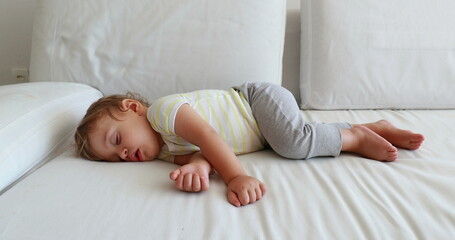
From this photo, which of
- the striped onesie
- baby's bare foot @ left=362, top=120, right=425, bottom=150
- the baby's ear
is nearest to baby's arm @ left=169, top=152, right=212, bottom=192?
the striped onesie

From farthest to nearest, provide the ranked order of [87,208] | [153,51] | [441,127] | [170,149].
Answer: [153,51] < [441,127] < [170,149] < [87,208]

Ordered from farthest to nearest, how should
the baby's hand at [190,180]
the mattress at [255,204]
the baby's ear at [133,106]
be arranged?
1. the baby's ear at [133,106]
2. the baby's hand at [190,180]
3. the mattress at [255,204]

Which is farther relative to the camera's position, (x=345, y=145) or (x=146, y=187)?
(x=345, y=145)

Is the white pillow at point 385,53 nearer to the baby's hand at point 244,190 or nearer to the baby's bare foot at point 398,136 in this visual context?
the baby's bare foot at point 398,136

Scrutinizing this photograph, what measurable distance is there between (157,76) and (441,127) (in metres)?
0.92

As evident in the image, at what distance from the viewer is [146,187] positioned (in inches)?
27.6

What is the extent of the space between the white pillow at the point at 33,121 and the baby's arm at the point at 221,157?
34 centimetres

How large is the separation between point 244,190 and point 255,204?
0.03 meters

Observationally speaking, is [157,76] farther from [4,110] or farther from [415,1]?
[415,1]

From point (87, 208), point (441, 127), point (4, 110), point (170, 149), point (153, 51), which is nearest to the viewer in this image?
point (87, 208)

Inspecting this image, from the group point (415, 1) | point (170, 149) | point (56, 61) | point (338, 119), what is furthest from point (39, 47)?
point (415, 1)

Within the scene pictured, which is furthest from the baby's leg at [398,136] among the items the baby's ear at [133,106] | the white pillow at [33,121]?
the white pillow at [33,121]

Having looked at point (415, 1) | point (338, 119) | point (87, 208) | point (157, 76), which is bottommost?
point (87, 208)

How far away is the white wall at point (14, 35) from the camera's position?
1466 millimetres
